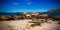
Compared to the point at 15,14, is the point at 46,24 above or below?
below

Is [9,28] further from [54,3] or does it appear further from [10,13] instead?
[54,3]

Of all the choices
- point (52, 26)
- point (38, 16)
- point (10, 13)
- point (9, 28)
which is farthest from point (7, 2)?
point (52, 26)

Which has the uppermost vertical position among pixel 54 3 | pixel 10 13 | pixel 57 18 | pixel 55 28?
pixel 54 3

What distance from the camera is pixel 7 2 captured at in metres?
1.77

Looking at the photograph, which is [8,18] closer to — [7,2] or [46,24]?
[7,2]

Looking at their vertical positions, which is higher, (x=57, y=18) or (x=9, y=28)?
(x=57, y=18)

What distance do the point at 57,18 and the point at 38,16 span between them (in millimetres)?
322

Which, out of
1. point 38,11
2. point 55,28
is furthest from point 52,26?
point 38,11

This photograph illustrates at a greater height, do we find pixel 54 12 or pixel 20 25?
pixel 54 12

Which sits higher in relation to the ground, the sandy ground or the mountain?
the mountain

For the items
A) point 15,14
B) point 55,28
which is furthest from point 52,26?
point 15,14

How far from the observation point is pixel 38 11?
1.76 m

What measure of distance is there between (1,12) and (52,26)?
881mm

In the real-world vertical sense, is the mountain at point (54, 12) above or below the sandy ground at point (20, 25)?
above
